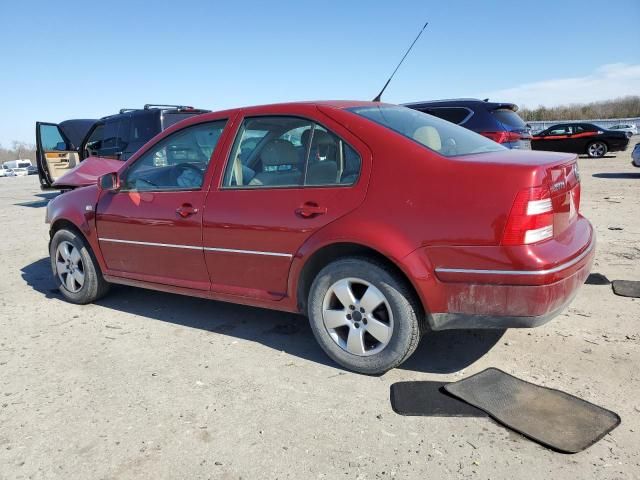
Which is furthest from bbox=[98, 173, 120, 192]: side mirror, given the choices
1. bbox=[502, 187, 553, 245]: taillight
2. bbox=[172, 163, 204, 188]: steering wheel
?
bbox=[502, 187, 553, 245]: taillight

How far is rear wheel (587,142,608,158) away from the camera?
20766mm

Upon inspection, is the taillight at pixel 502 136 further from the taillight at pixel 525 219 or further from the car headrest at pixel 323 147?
the taillight at pixel 525 219

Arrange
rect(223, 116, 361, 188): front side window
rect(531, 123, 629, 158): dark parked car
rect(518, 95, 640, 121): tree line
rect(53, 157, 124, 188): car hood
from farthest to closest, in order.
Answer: rect(518, 95, 640, 121): tree line → rect(531, 123, 629, 158): dark parked car → rect(53, 157, 124, 188): car hood → rect(223, 116, 361, 188): front side window

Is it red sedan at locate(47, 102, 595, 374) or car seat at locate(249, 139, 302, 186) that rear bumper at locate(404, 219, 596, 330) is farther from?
car seat at locate(249, 139, 302, 186)

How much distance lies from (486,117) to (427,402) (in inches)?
264

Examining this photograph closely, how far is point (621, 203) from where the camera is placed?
9094 mm

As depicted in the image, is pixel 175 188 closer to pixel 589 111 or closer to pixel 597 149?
pixel 597 149

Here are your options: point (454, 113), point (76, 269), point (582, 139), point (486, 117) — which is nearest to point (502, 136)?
point (486, 117)

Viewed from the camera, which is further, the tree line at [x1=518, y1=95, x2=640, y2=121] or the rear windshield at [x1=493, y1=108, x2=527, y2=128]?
the tree line at [x1=518, y1=95, x2=640, y2=121]

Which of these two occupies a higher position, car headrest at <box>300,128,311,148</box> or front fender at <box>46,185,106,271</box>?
car headrest at <box>300,128,311,148</box>

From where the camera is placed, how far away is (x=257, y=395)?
312cm

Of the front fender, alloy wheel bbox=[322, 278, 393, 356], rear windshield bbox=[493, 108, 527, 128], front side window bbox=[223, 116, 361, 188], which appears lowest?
alloy wheel bbox=[322, 278, 393, 356]

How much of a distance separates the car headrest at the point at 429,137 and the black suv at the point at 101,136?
6.19 meters

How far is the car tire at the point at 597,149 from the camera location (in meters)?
20.8
